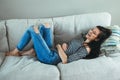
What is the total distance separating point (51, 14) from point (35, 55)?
0.67m

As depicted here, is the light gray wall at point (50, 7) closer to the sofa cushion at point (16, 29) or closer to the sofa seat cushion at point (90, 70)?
the sofa cushion at point (16, 29)

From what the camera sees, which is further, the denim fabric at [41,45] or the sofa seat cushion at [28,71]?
the denim fabric at [41,45]

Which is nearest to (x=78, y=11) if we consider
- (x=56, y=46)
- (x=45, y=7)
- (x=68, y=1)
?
(x=68, y=1)

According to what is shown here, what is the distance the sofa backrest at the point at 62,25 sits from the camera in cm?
264

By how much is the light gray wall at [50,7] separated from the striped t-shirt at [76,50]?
0.56 meters

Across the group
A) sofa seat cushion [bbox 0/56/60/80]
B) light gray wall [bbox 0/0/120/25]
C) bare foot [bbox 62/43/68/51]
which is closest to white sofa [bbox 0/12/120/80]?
sofa seat cushion [bbox 0/56/60/80]

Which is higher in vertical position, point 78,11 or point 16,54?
point 78,11

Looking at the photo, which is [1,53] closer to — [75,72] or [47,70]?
[47,70]

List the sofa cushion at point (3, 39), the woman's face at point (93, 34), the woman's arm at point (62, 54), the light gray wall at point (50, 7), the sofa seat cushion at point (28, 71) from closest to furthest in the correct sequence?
the sofa seat cushion at point (28, 71), the woman's arm at point (62, 54), the woman's face at point (93, 34), the sofa cushion at point (3, 39), the light gray wall at point (50, 7)

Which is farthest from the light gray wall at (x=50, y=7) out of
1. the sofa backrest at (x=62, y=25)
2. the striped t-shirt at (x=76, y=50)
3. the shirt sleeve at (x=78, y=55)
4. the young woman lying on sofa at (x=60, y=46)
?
the shirt sleeve at (x=78, y=55)

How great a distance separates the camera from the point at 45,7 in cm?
296

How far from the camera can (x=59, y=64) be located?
2354 mm

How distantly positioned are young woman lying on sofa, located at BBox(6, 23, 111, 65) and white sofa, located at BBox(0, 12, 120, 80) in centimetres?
9

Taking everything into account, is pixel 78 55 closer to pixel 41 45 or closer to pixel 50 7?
pixel 41 45
